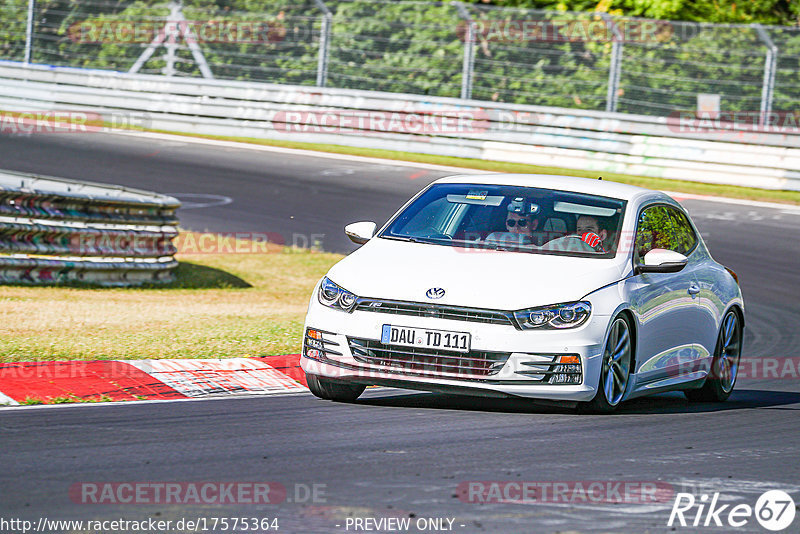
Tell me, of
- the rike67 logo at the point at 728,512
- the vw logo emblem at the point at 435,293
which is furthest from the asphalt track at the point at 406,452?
the vw logo emblem at the point at 435,293

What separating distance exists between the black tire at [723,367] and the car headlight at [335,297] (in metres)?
3.02

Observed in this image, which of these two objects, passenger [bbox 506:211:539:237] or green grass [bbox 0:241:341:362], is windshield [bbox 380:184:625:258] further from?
green grass [bbox 0:241:341:362]

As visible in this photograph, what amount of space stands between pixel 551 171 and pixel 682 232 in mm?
14016

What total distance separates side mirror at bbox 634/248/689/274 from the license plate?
143 centimetres

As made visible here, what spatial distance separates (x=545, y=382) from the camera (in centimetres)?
775

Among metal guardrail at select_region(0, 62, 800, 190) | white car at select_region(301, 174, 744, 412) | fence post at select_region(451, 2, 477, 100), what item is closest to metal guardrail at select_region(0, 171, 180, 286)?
white car at select_region(301, 174, 744, 412)

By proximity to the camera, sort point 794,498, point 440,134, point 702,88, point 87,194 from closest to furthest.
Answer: point 794,498, point 87,194, point 702,88, point 440,134

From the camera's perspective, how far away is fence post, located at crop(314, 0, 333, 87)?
25391 millimetres

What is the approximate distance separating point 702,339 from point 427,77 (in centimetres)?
1626

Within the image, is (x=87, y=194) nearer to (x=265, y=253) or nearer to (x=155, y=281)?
(x=155, y=281)

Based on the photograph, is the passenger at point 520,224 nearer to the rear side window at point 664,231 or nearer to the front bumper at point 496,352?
the rear side window at point 664,231

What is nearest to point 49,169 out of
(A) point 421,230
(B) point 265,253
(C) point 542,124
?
(B) point 265,253

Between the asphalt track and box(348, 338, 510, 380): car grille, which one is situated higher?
box(348, 338, 510, 380): car grille

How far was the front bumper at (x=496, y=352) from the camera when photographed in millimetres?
7676
